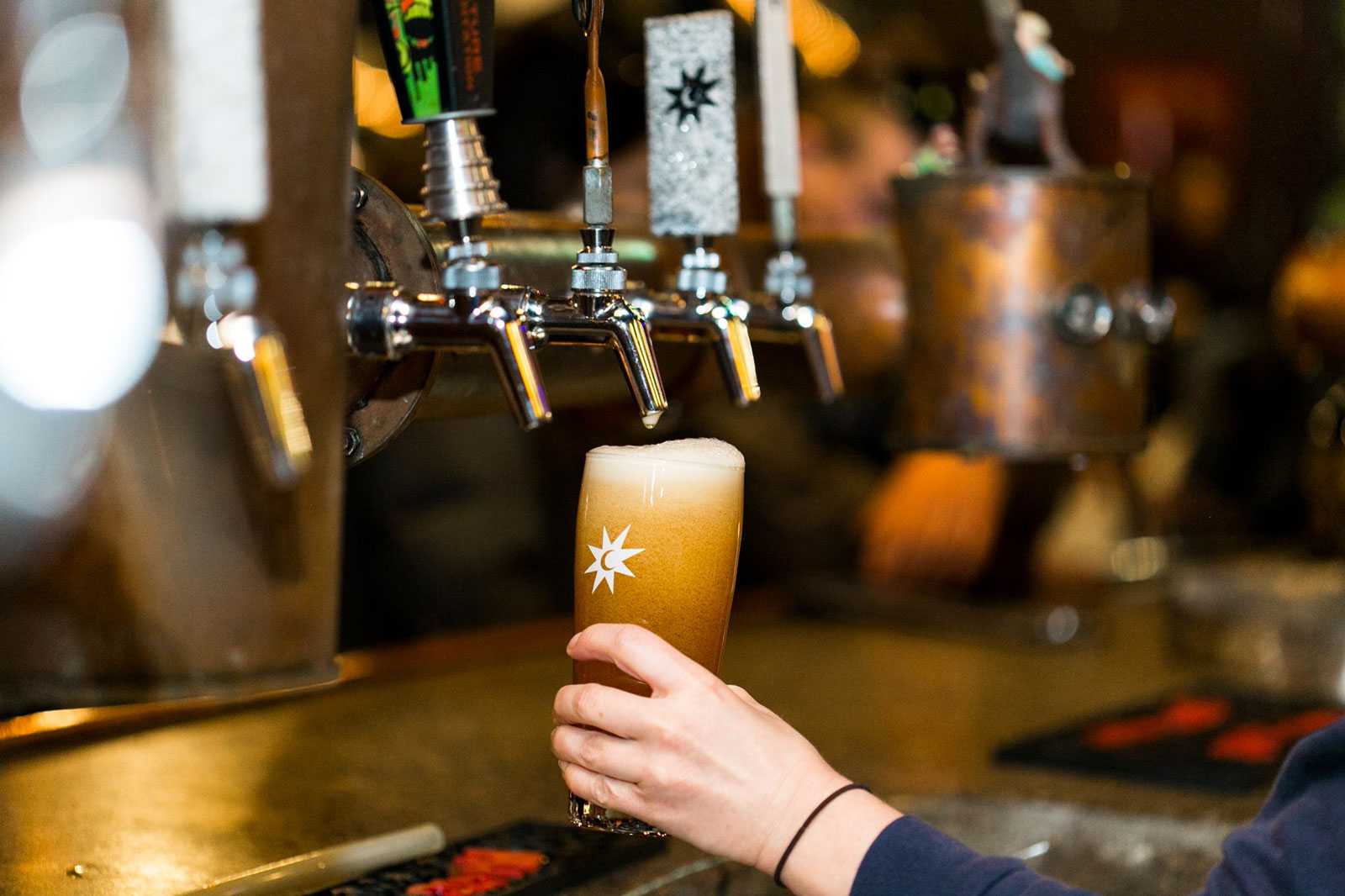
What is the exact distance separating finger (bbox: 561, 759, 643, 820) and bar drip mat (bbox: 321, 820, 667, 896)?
0.71 feet

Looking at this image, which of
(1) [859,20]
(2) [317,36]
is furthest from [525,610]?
(2) [317,36]

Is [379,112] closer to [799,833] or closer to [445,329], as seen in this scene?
[445,329]

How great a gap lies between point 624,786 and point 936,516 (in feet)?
6.11

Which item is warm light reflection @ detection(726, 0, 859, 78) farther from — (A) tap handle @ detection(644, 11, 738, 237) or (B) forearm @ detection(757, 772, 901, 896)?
(B) forearm @ detection(757, 772, 901, 896)

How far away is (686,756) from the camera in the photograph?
0.92m

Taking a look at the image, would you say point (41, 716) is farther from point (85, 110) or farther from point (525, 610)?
point (525, 610)

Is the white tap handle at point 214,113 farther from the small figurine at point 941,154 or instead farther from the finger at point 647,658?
the small figurine at point 941,154

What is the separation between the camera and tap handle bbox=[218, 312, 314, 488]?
78cm

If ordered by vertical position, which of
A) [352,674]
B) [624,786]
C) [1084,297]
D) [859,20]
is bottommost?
[352,674]

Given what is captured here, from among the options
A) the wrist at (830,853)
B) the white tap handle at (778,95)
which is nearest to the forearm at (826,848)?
the wrist at (830,853)

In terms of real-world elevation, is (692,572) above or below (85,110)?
below

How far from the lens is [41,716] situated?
161cm

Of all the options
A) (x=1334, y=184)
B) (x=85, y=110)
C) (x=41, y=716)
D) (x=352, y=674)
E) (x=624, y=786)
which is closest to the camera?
(x=85, y=110)

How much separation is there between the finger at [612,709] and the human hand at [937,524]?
1.69 meters
